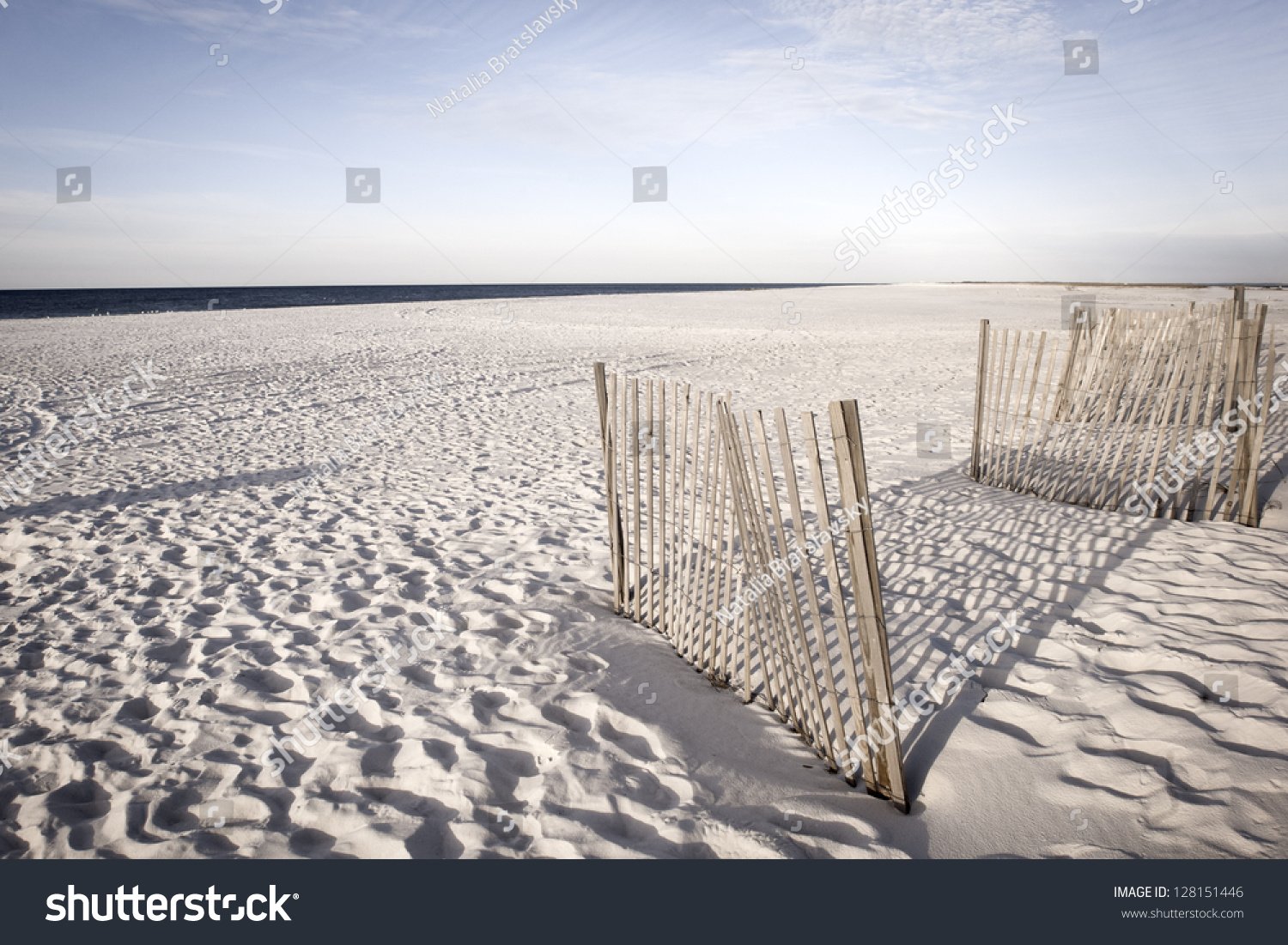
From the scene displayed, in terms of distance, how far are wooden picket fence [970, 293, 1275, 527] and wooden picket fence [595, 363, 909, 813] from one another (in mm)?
2809

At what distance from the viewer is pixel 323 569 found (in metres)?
4.41

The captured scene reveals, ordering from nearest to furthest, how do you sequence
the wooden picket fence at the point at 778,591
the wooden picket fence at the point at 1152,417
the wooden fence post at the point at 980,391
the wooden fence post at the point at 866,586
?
the wooden fence post at the point at 866,586 → the wooden picket fence at the point at 778,591 → the wooden picket fence at the point at 1152,417 → the wooden fence post at the point at 980,391

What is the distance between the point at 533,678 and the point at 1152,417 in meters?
→ 5.48

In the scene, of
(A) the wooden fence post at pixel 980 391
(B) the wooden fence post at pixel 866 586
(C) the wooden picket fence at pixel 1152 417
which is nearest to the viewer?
(B) the wooden fence post at pixel 866 586

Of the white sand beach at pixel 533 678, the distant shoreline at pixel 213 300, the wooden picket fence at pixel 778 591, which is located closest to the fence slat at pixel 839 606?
the wooden picket fence at pixel 778 591

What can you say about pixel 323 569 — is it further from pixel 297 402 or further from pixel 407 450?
pixel 297 402

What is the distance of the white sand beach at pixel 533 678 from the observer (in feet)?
7.38

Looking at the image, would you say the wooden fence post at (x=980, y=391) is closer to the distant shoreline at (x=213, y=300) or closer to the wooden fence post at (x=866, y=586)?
the wooden fence post at (x=866, y=586)

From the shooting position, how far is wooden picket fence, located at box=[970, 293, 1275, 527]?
4645mm

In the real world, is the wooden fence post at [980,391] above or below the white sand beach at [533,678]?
above

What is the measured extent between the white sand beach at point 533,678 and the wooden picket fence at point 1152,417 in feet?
1.07

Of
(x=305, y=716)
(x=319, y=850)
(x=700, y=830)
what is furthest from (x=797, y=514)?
(x=305, y=716)

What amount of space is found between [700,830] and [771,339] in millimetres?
16281
